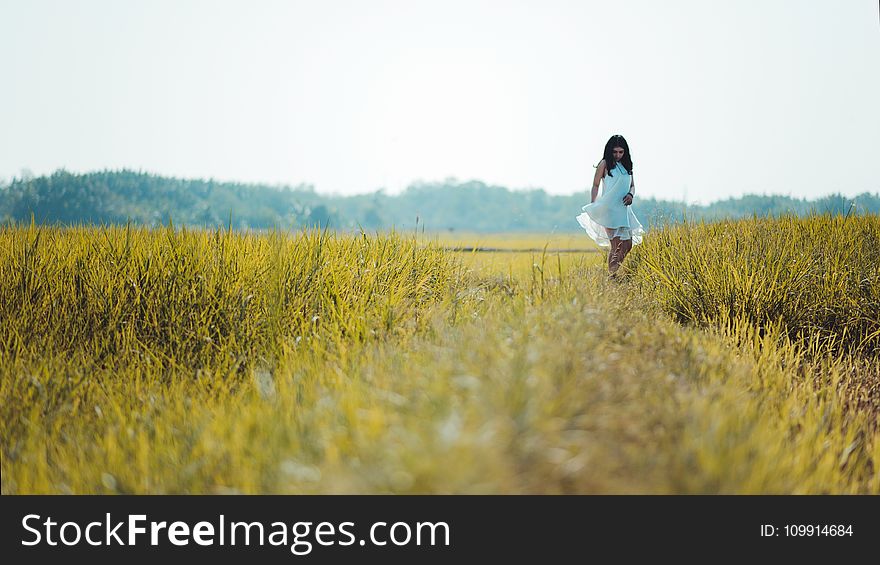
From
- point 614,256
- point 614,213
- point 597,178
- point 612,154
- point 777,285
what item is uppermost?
point 612,154

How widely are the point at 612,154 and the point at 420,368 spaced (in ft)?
18.4

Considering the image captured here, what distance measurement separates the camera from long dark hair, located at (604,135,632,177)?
7.84 metres

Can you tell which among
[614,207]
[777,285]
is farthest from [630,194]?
[777,285]

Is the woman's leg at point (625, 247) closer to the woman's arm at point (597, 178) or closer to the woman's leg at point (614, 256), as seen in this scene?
the woman's leg at point (614, 256)

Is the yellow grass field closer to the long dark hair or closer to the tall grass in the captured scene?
the tall grass

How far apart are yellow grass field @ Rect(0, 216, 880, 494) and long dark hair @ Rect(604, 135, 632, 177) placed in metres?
1.45

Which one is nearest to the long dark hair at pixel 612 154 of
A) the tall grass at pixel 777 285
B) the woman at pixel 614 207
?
the woman at pixel 614 207

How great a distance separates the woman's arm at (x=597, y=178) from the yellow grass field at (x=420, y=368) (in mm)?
1335

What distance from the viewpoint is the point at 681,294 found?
18.2 feet

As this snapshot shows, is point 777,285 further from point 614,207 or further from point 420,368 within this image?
point 420,368

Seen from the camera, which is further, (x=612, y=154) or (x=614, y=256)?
(x=612, y=154)

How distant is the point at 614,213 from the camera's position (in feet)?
25.1
